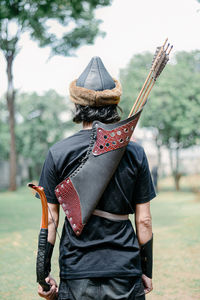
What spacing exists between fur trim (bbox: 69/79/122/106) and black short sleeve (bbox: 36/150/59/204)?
14.6 inches

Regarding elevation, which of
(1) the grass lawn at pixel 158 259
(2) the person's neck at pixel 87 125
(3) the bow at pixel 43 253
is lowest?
(1) the grass lawn at pixel 158 259

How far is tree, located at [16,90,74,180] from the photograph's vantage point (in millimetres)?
41625

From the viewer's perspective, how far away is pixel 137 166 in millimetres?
2352

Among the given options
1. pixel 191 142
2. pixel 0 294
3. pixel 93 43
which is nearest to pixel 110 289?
pixel 0 294

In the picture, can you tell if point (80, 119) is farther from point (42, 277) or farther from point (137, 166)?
point (42, 277)

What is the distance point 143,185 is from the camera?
240cm

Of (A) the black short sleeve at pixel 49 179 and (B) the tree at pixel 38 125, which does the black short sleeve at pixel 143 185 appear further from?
(B) the tree at pixel 38 125

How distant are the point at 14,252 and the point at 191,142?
2634 centimetres

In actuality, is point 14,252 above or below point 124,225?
below

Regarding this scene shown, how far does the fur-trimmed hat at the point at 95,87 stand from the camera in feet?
7.78

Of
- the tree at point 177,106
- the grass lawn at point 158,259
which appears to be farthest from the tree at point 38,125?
the grass lawn at point 158,259

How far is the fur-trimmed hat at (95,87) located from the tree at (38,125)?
39436mm

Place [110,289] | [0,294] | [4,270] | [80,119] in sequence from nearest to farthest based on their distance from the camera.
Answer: [110,289] → [80,119] → [0,294] → [4,270]

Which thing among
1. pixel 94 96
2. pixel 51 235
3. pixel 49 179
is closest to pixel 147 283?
pixel 51 235
